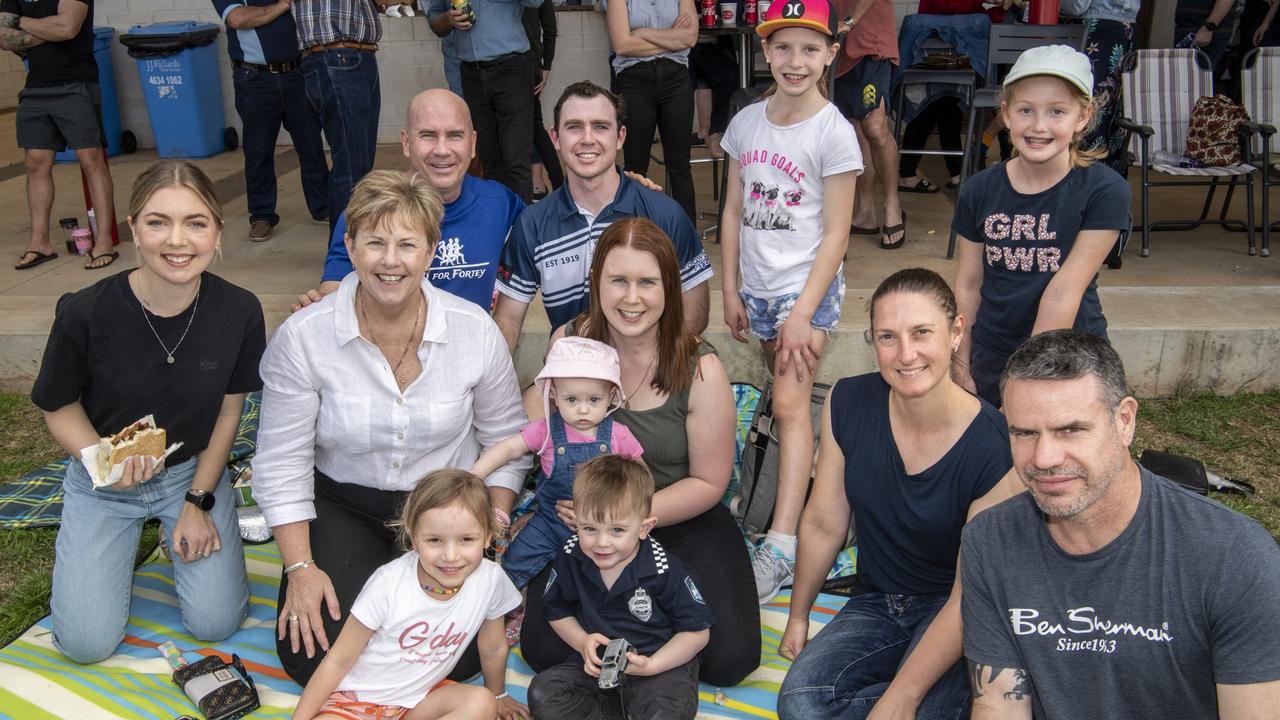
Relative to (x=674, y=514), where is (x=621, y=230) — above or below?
above

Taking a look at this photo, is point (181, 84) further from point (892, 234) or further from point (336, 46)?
point (892, 234)

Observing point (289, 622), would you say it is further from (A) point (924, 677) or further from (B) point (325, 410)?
(A) point (924, 677)

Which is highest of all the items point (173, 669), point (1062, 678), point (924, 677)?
point (1062, 678)

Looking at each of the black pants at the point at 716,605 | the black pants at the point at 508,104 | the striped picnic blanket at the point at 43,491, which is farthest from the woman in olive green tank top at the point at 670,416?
the black pants at the point at 508,104

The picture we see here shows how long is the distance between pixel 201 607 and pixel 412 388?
95cm

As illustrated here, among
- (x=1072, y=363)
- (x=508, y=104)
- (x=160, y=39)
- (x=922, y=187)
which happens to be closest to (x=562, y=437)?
(x=1072, y=363)

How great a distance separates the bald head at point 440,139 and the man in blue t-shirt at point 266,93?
2597 mm

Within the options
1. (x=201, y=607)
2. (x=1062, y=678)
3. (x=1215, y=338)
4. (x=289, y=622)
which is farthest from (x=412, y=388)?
(x=1215, y=338)

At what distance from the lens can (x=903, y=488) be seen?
2.76 m

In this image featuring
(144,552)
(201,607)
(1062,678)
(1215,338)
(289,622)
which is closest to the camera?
(1062,678)

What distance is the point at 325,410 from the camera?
10.4 feet

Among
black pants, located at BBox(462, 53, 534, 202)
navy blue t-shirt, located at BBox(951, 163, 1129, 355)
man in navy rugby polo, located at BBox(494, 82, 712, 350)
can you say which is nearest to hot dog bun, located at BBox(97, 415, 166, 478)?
man in navy rugby polo, located at BBox(494, 82, 712, 350)

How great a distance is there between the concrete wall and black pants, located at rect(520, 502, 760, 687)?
6.71m

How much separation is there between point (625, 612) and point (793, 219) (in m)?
1.48
